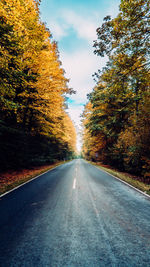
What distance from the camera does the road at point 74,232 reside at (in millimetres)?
2094

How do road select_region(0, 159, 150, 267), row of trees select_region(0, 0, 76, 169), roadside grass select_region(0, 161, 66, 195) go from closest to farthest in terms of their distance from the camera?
road select_region(0, 159, 150, 267)
row of trees select_region(0, 0, 76, 169)
roadside grass select_region(0, 161, 66, 195)

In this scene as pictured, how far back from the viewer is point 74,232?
2834 millimetres

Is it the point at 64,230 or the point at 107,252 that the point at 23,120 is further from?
the point at 107,252

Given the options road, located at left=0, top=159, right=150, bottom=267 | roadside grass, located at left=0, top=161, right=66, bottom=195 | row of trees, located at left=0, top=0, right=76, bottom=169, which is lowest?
roadside grass, located at left=0, top=161, right=66, bottom=195

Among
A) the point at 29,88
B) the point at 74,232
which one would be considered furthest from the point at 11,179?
the point at 74,232

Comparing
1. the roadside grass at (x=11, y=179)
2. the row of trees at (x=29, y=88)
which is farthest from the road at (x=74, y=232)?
the row of trees at (x=29, y=88)

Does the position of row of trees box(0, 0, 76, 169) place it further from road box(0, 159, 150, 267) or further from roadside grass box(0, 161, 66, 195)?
road box(0, 159, 150, 267)

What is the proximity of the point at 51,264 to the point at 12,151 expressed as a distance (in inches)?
434

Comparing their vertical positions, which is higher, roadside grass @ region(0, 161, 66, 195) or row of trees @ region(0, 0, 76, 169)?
row of trees @ region(0, 0, 76, 169)

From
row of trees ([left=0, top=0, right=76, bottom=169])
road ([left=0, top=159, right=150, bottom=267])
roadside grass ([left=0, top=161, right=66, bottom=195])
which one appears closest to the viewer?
road ([left=0, top=159, right=150, bottom=267])

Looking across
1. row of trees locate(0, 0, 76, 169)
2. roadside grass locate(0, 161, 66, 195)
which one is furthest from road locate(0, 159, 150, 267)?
row of trees locate(0, 0, 76, 169)

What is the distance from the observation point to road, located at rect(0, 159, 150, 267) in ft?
6.87

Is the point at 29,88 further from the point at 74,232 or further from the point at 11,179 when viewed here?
the point at 74,232

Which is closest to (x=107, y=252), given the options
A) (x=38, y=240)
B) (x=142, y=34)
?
(x=38, y=240)
